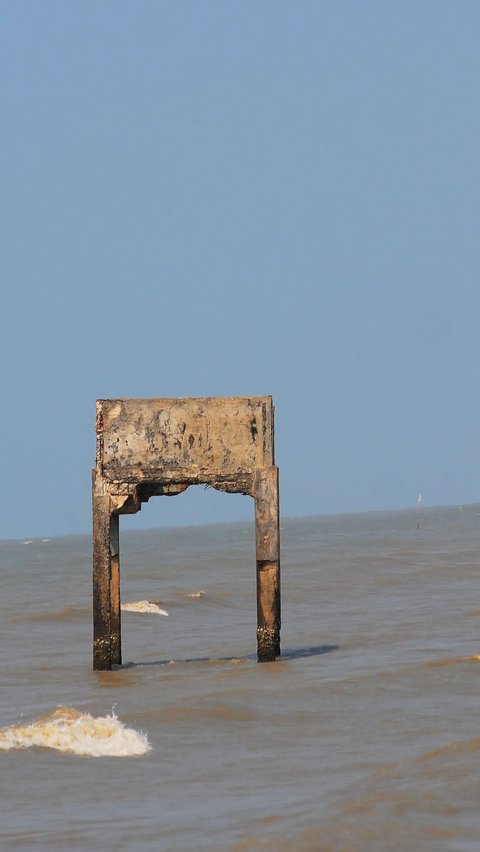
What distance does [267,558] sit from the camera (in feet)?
48.7

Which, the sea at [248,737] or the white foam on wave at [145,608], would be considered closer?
the sea at [248,737]

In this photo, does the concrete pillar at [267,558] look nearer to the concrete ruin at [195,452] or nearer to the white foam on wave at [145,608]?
the concrete ruin at [195,452]

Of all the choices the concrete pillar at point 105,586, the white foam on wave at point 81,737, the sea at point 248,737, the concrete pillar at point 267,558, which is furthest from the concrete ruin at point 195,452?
the white foam on wave at point 81,737

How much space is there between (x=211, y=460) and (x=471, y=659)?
11.2 feet

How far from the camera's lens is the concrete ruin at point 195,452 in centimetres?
1460

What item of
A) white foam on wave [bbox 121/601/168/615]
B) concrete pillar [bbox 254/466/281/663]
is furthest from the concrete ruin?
white foam on wave [bbox 121/601/168/615]

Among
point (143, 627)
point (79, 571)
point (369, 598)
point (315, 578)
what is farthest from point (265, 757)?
point (79, 571)

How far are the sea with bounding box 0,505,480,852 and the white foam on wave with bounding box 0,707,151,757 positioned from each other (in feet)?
0.06

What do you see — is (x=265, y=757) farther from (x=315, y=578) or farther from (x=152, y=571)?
(x=152, y=571)

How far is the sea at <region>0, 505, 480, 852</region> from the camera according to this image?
7742 millimetres

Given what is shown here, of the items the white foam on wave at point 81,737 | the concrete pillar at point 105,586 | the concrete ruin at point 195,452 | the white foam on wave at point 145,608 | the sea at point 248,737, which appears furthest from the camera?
the white foam on wave at point 145,608

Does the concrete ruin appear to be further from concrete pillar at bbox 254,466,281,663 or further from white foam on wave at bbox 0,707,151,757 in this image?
white foam on wave at bbox 0,707,151,757

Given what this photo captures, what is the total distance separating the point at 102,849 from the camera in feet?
24.2

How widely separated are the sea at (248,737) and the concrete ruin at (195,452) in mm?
1806
